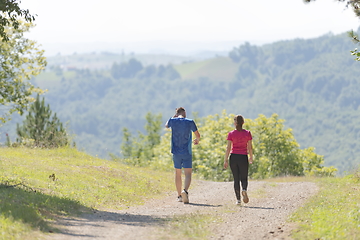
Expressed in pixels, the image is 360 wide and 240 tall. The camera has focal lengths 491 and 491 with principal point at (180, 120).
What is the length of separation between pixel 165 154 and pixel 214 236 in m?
48.5

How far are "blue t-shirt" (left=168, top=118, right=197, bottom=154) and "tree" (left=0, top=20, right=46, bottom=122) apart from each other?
63.3ft

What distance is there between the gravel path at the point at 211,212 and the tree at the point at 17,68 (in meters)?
17.6

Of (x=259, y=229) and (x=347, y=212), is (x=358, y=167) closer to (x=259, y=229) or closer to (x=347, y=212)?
(x=347, y=212)

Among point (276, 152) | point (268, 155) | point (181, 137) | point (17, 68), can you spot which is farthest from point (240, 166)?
point (276, 152)

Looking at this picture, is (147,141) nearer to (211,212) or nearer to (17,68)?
(17,68)

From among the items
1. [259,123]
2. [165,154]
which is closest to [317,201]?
[259,123]

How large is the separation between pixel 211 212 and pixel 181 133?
245 centimetres

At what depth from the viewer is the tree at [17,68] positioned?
30.3 meters

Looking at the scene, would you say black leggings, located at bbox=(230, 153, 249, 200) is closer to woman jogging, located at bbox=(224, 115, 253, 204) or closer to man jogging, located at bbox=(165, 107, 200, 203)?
woman jogging, located at bbox=(224, 115, 253, 204)

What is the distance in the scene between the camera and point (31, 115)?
34.8 metres

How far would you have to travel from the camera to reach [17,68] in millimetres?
32812

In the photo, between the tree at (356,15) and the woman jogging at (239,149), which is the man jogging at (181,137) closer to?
the woman jogging at (239,149)

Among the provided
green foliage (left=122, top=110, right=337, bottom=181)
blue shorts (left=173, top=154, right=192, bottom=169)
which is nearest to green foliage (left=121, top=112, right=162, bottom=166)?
green foliage (left=122, top=110, right=337, bottom=181)

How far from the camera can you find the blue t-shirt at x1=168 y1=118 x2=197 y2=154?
13.0 m
